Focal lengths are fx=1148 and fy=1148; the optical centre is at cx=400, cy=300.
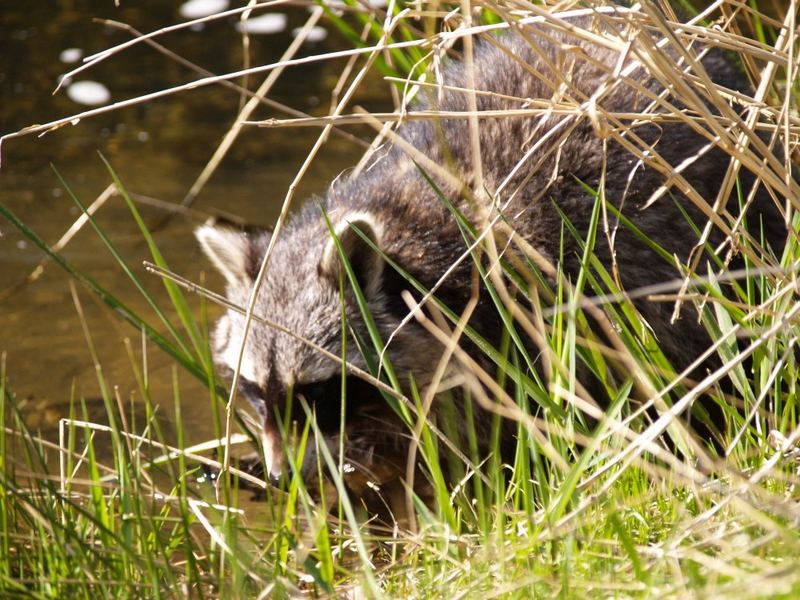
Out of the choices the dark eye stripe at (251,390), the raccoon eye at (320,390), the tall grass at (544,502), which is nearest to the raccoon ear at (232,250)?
the dark eye stripe at (251,390)

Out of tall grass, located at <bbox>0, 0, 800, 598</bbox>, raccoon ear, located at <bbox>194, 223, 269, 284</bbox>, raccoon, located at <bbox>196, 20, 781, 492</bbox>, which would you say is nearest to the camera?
tall grass, located at <bbox>0, 0, 800, 598</bbox>

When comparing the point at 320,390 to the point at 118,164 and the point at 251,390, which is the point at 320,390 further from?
the point at 118,164

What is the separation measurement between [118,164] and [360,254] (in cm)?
330

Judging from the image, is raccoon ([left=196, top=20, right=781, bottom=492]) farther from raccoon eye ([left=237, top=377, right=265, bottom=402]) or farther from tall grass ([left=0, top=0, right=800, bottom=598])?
tall grass ([left=0, top=0, right=800, bottom=598])

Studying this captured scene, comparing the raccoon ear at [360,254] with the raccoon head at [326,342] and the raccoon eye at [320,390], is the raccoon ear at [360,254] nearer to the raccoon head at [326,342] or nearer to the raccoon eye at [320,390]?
the raccoon head at [326,342]

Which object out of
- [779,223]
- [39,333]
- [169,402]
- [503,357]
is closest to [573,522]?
[503,357]

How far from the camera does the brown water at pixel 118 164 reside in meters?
4.61

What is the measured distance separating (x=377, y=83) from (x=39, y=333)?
10.5 ft

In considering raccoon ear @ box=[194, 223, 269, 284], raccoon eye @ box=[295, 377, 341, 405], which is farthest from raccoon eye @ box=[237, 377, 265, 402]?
raccoon ear @ box=[194, 223, 269, 284]

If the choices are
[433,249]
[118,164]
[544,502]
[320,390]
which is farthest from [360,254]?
[118,164]

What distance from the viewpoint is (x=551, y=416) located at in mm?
2621

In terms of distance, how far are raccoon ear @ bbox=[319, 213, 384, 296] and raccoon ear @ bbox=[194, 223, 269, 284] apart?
0.34 metres

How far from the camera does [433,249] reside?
3.53 meters

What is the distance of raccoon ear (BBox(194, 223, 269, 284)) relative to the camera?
12.2 ft
